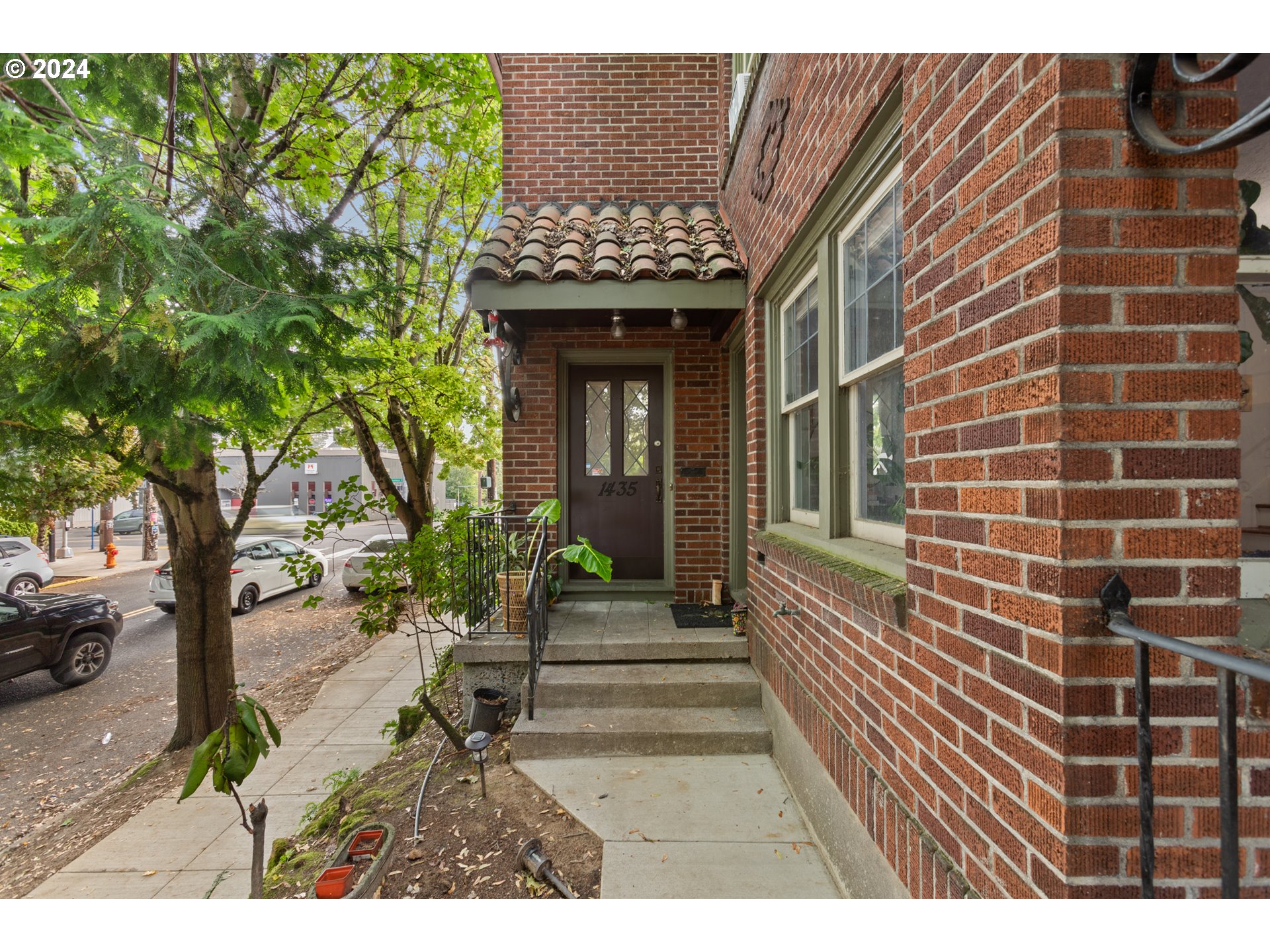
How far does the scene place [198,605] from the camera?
563 centimetres

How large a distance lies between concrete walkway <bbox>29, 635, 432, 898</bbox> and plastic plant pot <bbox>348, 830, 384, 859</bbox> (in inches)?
49.2

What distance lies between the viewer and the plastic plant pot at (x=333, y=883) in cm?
217

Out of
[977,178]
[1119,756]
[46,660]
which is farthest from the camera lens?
[46,660]

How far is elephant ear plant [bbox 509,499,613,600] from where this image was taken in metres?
4.12

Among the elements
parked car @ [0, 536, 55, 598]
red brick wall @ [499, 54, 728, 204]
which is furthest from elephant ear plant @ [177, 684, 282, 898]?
parked car @ [0, 536, 55, 598]

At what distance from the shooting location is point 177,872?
3.44 metres

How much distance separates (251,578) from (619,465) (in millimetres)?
9925

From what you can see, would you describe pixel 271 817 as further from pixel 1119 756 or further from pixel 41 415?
pixel 1119 756

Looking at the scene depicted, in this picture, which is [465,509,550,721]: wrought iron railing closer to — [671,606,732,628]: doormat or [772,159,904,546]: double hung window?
[671,606,732,628]: doormat

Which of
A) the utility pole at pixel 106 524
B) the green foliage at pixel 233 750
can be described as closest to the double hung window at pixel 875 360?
the green foliage at pixel 233 750

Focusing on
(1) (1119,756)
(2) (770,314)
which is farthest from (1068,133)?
(2) (770,314)

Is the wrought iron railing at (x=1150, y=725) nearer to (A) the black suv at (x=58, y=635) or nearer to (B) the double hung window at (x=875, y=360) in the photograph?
(B) the double hung window at (x=875, y=360)

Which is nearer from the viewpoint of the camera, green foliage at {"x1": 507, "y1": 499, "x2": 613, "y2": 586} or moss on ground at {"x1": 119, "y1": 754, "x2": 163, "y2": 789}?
green foliage at {"x1": 507, "y1": 499, "x2": 613, "y2": 586}

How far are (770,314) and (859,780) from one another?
9.02 ft
